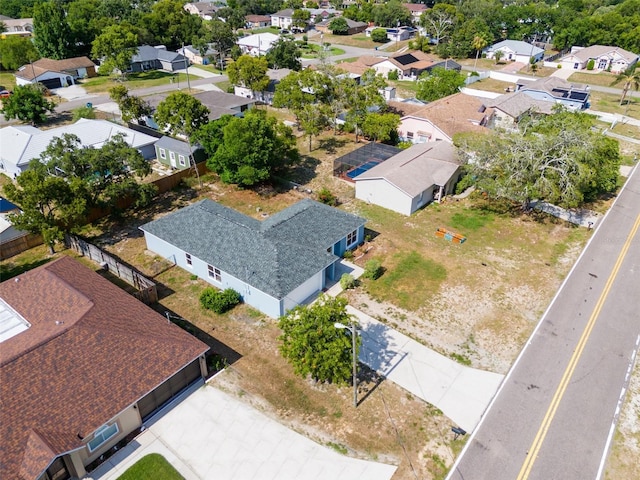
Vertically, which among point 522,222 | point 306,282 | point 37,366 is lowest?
point 522,222

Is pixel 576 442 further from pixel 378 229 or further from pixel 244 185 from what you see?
pixel 244 185

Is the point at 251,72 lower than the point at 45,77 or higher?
higher

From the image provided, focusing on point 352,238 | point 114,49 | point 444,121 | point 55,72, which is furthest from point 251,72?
point 352,238

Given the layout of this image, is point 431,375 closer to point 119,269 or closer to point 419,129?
point 119,269

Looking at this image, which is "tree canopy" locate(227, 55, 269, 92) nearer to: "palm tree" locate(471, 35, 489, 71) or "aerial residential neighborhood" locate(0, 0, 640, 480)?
"aerial residential neighborhood" locate(0, 0, 640, 480)

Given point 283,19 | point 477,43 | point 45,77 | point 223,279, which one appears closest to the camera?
point 223,279

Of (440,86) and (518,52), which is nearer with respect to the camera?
(440,86)

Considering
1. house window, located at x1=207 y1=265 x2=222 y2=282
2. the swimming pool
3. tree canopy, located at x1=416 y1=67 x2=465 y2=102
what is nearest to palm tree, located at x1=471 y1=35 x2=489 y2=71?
tree canopy, located at x1=416 y1=67 x2=465 y2=102

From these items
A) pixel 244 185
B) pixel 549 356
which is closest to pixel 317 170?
pixel 244 185
